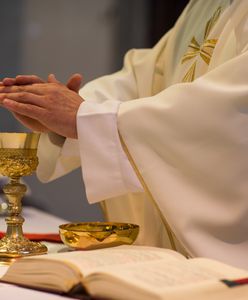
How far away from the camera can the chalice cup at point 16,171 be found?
1.56m

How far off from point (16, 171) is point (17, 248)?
0.17m

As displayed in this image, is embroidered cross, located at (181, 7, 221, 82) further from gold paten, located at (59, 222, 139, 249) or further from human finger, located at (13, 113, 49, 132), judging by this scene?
gold paten, located at (59, 222, 139, 249)

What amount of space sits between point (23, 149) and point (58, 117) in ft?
0.34

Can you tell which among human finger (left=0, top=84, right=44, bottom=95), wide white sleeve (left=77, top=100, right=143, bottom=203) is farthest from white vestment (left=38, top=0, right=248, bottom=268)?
human finger (left=0, top=84, right=44, bottom=95)

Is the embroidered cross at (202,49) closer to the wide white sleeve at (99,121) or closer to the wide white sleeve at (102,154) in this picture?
the wide white sleeve at (99,121)

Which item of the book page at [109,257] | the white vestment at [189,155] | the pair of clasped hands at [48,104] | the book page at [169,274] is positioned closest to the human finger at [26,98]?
the pair of clasped hands at [48,104]

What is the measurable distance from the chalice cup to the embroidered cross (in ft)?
1.79

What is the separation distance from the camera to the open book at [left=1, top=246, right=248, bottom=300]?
3.50 ft

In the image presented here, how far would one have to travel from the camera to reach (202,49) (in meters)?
1.95

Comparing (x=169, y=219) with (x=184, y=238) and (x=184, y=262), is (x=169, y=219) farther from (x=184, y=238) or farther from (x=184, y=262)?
(x=184, y=262)

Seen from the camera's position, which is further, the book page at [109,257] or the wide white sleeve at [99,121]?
the wide white sleeve at [99,121]

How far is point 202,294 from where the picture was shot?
107 cm

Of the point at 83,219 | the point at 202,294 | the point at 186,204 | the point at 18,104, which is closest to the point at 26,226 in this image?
the point at 18,104

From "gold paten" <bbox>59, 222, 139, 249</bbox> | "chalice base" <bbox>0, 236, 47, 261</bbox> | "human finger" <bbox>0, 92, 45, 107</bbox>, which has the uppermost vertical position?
"human finger" <bbox>0, 92, 45, 107</bbox>
